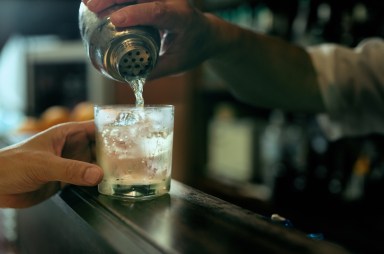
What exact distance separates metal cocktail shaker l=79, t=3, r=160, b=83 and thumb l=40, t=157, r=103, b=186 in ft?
0.56

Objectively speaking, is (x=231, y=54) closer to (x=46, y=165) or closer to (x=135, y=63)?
(x=135, y=63)

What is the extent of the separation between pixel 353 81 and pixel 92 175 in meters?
1.04

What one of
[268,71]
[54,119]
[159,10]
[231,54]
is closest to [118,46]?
[159,10]

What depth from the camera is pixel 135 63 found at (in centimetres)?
82

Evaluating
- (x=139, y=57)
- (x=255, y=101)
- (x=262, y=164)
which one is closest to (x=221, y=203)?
(x=139, y=57)

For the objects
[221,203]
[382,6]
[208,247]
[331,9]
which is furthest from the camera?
[331,9]

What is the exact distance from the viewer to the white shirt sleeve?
1545 millimetres

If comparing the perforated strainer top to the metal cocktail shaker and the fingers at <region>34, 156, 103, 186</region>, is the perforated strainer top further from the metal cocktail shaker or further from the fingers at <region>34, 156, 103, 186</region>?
the fingers at <region>34, 156, 103, 186</region>

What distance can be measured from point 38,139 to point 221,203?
34 cm

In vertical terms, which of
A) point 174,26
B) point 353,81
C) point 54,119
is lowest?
point 54,119

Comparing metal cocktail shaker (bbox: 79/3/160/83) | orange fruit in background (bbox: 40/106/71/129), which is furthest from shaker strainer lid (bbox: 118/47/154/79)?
orange fruit in background (bbox: 40/106/71/129)

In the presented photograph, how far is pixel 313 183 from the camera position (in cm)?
240

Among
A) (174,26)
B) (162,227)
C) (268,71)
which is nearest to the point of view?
(162,227)

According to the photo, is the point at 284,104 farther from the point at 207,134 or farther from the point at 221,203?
the point at 207,134
